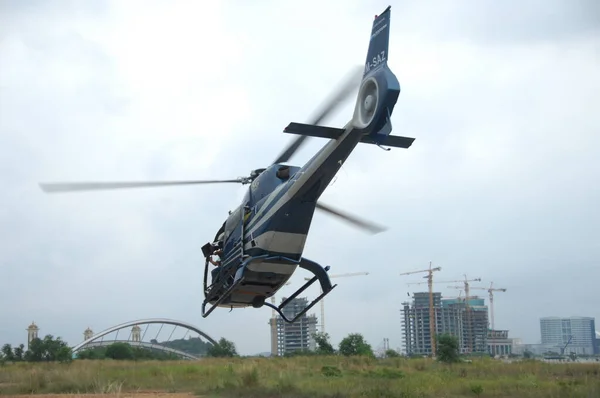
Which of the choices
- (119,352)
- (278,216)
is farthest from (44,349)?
(278,216)

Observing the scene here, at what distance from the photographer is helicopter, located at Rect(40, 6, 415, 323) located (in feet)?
50.8

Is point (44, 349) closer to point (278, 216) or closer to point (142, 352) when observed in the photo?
point (142, 352)

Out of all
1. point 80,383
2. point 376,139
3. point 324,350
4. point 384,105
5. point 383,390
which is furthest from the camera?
point 324,350

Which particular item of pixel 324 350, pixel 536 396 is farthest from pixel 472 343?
pixel 536 396

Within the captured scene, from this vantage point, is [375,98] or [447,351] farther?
[447,351]

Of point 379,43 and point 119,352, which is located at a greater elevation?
point 379,43

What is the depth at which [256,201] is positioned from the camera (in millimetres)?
19984

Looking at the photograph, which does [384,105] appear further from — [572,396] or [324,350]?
[324,350]

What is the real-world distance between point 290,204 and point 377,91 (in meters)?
4.70

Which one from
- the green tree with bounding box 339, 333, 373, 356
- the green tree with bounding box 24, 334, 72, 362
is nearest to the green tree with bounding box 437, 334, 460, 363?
the green tree with bounding box 339, 333, 373, 356

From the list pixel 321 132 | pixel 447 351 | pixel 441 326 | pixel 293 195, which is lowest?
pixel 441 326

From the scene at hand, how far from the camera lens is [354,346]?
63375 millimetres

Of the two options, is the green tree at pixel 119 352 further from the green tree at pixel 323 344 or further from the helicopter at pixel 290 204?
the helicopter at pixel 290 204

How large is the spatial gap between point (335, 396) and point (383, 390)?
6.77 ft
